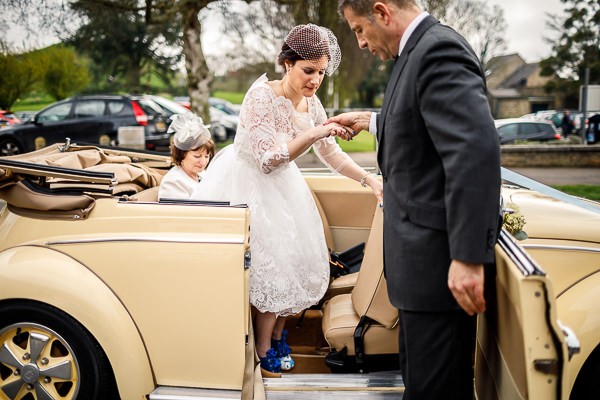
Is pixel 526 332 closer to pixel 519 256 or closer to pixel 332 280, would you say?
pixel 519 256

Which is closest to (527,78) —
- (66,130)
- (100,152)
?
(66,130)

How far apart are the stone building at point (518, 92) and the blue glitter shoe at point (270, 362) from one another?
4858 cm

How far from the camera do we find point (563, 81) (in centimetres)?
4109

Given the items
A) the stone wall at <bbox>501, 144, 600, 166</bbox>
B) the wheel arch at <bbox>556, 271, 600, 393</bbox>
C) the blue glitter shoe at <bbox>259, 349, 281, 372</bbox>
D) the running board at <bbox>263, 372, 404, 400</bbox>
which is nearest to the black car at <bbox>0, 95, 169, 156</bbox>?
the stone wall at <bbox>501, 144, 600, 166</bbox>

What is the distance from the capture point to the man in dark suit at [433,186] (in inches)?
61.1

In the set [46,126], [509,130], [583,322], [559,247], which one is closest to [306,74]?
[559,247]

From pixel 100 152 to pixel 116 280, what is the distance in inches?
61.8

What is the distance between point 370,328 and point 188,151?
5.42 feet

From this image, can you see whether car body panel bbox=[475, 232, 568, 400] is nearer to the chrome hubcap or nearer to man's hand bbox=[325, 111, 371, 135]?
man's hand bbox=[325, 111, 371, 135]

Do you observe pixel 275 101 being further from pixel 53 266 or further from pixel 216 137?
pixel 216 137

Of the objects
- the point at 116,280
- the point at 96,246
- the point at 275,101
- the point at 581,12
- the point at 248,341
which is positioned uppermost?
the point at 581,12

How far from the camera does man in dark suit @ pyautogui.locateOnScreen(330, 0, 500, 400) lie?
1.55 metres

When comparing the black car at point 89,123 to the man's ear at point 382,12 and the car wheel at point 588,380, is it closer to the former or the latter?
the man's ear at point 382,12

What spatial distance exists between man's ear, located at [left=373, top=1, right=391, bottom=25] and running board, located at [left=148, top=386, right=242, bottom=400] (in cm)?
159
